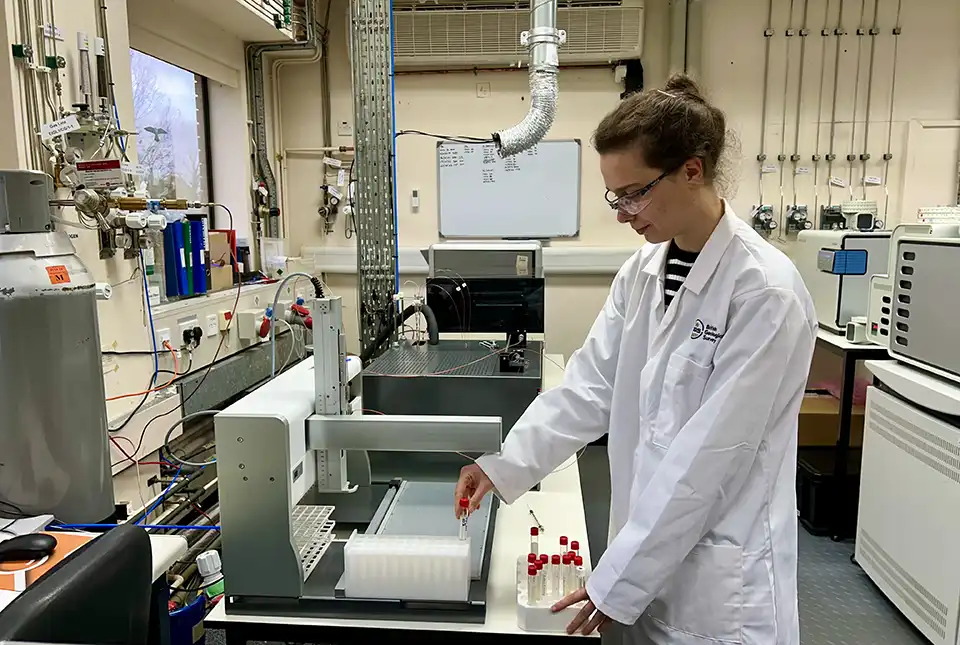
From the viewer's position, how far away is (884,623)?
2297 mm

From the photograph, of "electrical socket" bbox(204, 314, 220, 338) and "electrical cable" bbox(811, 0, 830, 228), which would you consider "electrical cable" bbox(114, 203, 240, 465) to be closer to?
"electrical socket" bbox(204, 314, 220, 338)

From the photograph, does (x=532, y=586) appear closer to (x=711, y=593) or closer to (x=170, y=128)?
(x=711, y=593)

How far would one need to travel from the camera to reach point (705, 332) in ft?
3.51

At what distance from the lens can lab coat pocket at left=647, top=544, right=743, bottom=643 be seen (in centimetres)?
104

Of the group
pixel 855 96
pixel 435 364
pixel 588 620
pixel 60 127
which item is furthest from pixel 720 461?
pixel 855 96

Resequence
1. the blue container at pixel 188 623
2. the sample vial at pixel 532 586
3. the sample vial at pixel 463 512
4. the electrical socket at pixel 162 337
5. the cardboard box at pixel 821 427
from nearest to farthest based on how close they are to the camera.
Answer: the sample vial at pixel 532 586, the sample vial at pixel 463 512, the blue container at pixel 188 623, the electrical socket at pixel 162 337, the cardboard box at pixel 821 427

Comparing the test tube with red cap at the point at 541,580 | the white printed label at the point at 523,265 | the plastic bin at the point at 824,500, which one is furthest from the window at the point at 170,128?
the plastic bin at the point at 824,500

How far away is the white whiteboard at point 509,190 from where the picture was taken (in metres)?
4.19

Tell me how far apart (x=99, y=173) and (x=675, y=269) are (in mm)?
1529

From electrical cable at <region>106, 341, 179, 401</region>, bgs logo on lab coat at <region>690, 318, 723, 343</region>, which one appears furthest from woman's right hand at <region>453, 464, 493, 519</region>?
electrical cable at <region>106, 341, 179, 401</region>

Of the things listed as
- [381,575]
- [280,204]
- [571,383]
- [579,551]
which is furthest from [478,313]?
[280,204]

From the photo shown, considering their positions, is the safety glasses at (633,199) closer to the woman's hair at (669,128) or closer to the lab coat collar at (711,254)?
the woman's hair at (669,128)

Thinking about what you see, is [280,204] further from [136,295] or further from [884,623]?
[884,623]

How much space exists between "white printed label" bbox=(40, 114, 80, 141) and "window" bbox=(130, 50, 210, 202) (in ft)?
3.62
